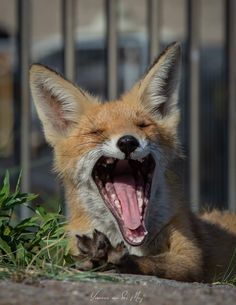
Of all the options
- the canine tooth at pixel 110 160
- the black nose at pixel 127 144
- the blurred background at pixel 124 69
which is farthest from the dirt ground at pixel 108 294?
the blurred background at pixel 124 69

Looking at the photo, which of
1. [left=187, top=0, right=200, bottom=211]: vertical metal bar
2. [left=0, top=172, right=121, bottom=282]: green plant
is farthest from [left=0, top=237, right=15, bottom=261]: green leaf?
[left=187, top=0, right=200, bottom=211]: vertical metal bar

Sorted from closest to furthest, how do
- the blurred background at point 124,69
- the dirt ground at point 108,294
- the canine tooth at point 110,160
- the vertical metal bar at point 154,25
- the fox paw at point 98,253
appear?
the dirt ground at point 108,294, the fox paw at point 98,253, the canine tooth at point 110,160, the blurred background at point 124,69, the vertical metal bar at point 154,25

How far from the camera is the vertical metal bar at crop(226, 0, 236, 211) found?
8898mm

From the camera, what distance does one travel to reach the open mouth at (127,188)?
591cm

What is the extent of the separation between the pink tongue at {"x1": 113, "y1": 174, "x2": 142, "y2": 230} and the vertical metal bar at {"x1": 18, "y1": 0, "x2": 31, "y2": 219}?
8.03 ft

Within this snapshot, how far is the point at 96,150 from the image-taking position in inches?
238

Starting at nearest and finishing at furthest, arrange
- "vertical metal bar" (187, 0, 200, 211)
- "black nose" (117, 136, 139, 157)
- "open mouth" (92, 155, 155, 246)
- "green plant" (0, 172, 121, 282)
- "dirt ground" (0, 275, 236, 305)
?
"dirt ground" (0, 275, 236, 305)
"green plant" (0, 172, 121, 282)
"black nose" (117, 136, 139, 157)
"open mouth" (92, 155, 155, 246)
"vertical metal bar" (187, 0, 200, 211)

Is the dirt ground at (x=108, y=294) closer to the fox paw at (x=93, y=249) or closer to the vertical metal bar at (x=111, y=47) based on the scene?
the fox paw at (x=93, y=249)

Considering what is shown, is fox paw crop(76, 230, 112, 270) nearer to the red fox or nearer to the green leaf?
the red fox

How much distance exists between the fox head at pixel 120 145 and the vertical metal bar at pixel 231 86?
2203 millimetres

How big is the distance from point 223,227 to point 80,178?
126 cm

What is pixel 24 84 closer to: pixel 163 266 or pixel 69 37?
pixel 69 37

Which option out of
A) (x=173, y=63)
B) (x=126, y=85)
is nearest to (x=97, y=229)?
(x=173, y=63)

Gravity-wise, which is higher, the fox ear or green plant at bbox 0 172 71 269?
the fox ear
